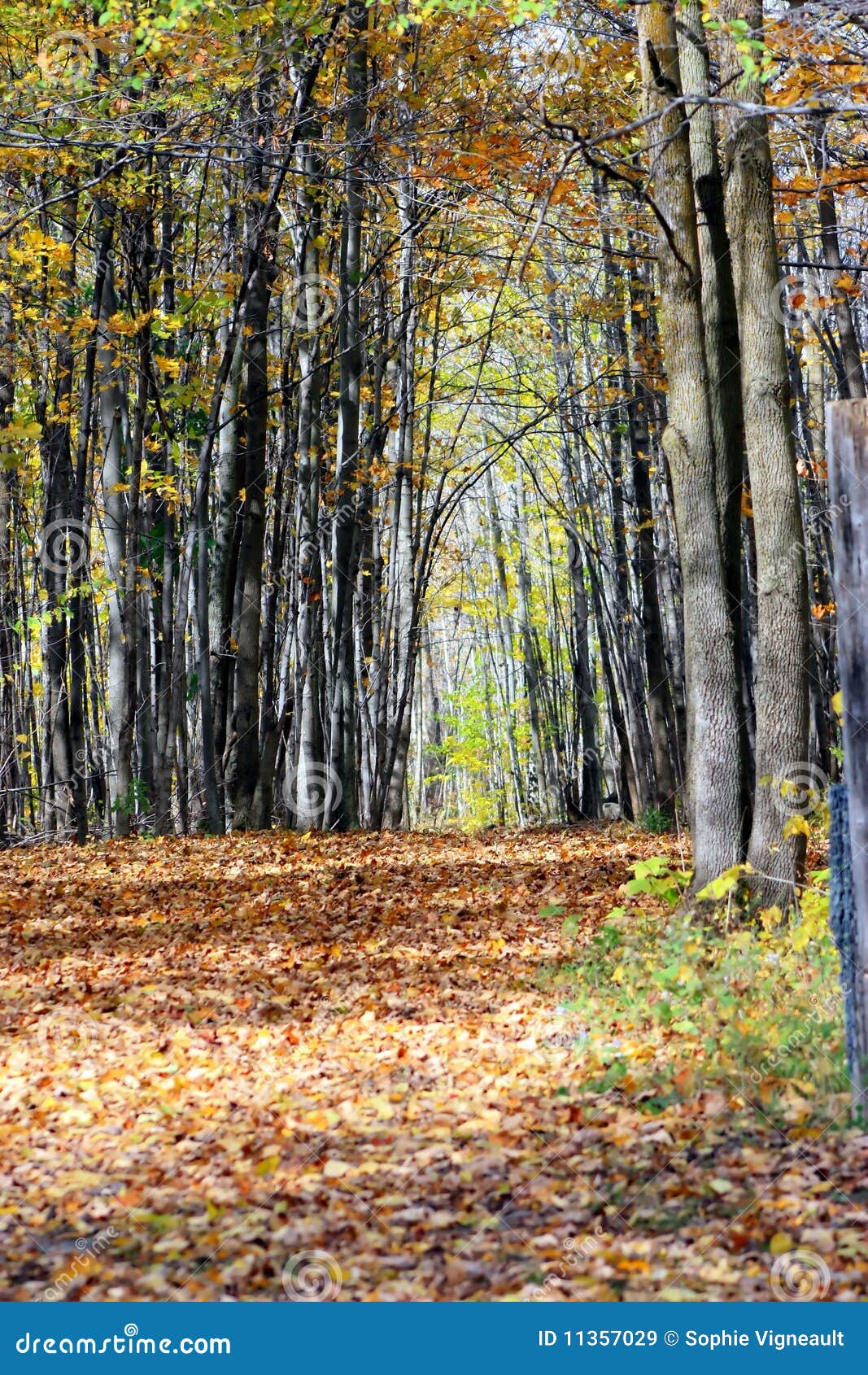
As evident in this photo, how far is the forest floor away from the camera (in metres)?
3.55

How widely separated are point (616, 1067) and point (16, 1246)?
2.50 m

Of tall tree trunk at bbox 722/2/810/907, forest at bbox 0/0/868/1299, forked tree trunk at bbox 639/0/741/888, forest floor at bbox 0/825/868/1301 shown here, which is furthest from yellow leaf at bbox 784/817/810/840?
forest floor at bbox 0/825/868/1301

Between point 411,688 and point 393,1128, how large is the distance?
397 inches

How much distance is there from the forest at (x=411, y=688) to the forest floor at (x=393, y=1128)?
2 cm

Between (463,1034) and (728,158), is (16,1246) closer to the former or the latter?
(463,1034)

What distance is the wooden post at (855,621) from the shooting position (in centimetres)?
414

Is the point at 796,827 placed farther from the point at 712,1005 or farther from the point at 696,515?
the point at 696,515

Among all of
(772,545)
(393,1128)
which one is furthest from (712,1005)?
(772,545)

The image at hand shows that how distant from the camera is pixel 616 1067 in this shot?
5082 millimetres

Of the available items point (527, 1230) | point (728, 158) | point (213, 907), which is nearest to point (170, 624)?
point (213, 907)

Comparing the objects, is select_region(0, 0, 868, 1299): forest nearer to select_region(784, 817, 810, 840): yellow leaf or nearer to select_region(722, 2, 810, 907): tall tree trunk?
select_region(722, 2, 810, 907): tall tree trunk

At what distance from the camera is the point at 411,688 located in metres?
14.7

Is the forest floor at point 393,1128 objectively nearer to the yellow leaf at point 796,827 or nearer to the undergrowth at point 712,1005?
the undergrowth at point 712,1005

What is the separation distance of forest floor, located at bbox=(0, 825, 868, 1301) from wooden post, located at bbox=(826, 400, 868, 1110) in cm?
86
